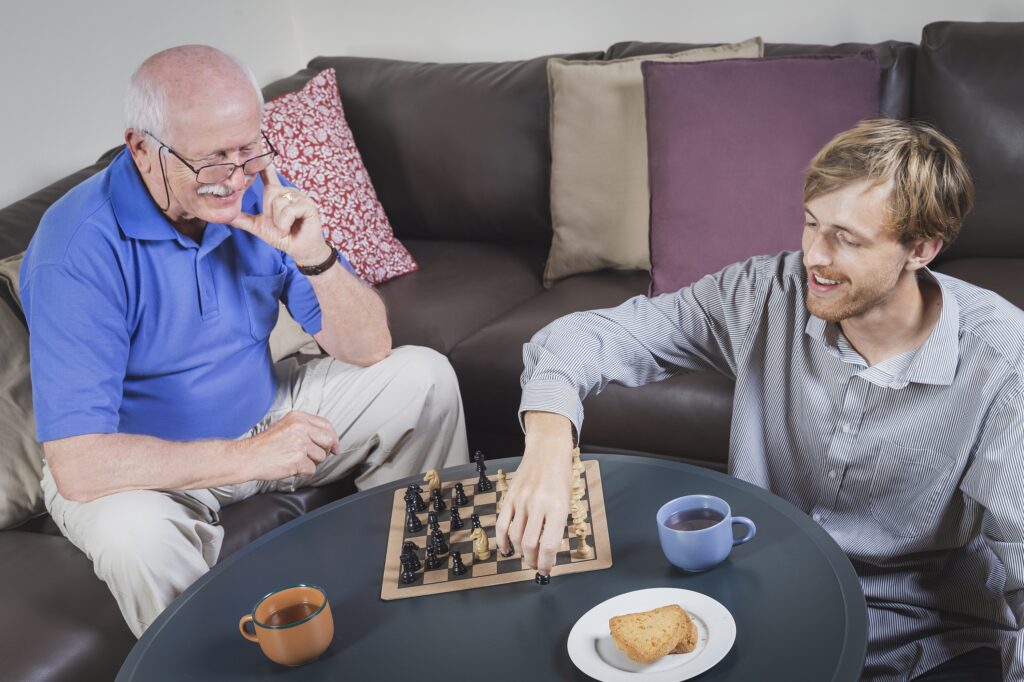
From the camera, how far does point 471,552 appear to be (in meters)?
1.44

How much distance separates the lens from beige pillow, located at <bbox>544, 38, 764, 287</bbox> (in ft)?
8.78

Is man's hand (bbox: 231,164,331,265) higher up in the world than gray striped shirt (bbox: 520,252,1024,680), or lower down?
higher up

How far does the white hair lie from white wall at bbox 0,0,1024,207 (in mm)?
955

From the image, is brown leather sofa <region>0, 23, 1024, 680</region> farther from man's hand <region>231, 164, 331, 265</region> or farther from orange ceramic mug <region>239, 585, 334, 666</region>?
orange ceramic mug <region>239, 585, 334, 666</region>

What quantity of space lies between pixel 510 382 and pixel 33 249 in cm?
108

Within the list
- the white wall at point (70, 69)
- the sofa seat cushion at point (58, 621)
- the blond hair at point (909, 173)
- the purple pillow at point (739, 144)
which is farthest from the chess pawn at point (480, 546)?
the white wall at point (70, 69)

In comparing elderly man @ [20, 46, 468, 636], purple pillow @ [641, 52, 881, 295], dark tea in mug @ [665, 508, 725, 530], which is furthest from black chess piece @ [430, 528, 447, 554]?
purple pillow @ [641, 52, 881, 295]

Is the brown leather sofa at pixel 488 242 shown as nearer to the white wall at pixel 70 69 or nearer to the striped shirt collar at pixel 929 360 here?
the white wall at pixel 70 69

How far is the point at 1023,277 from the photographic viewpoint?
2.31 metres

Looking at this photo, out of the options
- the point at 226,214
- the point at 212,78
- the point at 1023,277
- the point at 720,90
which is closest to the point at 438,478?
the point at 226,214

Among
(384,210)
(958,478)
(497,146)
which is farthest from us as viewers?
(384,210)

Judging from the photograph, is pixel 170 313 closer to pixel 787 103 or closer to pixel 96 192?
pixel 96 192

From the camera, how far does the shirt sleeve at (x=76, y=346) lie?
1783 millimetres

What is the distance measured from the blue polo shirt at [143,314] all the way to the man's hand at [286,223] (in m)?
0.07
